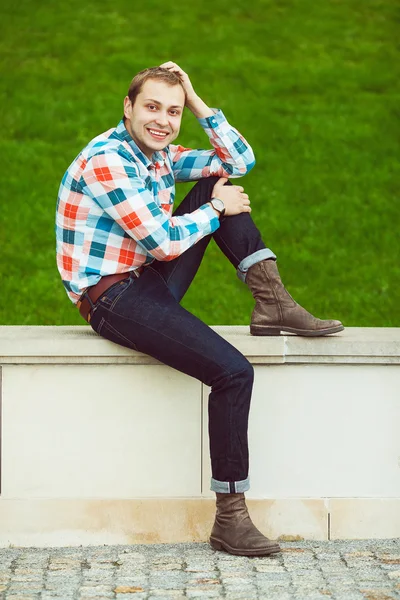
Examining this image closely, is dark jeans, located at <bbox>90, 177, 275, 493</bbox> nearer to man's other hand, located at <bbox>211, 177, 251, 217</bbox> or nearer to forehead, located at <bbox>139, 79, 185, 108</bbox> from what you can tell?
man's other hand, located at <bbox>211, 177, 251, 217</bbox>

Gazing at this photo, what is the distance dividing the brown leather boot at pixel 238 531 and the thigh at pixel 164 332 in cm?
49

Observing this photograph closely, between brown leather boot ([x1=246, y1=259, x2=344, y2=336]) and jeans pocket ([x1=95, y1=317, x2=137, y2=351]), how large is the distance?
599 mm

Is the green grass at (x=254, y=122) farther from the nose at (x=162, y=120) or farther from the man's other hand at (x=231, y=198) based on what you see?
the nose at (x=162, y=120)

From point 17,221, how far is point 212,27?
14.7 feet

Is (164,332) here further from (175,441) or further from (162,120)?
(162,120)

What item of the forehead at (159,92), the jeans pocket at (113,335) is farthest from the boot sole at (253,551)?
the forehead at (159,92)

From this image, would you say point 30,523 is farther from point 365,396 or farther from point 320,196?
point 320,196

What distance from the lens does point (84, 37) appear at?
12.6m

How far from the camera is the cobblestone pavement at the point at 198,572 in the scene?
411cm

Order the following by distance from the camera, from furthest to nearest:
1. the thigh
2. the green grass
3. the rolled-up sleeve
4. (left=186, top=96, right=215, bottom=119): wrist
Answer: the green grass, the rolled-up sleeve, (left=186, top=96, right=215, bottom=119): wrist, the thigh

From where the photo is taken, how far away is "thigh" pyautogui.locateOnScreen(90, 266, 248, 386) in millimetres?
4523

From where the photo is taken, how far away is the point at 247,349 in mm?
4773

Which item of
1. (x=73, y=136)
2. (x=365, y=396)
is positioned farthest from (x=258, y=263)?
(x=73, y=136)

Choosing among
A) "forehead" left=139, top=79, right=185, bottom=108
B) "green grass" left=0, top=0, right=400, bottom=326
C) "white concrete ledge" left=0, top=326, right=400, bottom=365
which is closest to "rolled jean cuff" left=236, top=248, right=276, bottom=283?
"white concrete ledge" left=0, top=326, right=400, bottom=365
